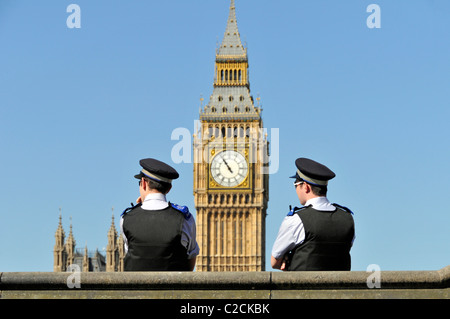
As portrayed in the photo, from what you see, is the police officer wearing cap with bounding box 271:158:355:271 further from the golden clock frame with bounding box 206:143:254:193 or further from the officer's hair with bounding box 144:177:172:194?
the golden clock frame with bounding box 206:143:254:193

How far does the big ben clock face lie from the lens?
7856cm

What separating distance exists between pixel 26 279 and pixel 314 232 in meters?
3.15

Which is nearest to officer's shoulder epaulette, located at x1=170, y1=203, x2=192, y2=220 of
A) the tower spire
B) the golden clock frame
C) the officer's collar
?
the officer's collar

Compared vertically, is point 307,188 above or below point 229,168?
above

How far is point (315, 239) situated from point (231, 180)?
67223 millimetres

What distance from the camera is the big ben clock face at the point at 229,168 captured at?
258 ft

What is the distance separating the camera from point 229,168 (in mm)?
79188

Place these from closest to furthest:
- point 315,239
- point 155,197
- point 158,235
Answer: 1. point 315,239
2. point 158,235
3. point 155,197

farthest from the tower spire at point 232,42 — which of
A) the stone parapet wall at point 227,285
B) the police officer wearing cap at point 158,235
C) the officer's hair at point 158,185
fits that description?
the stone parapet wall at point 227,285

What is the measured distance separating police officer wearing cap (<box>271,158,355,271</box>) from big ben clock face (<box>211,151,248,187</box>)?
65659 millimetres

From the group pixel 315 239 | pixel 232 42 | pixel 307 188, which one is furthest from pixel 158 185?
pixel 232 42

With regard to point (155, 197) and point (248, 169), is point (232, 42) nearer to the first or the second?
point (248, 169)

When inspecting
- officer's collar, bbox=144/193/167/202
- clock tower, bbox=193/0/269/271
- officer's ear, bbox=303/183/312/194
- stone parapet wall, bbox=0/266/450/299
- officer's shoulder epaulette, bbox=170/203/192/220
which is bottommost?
clock tower, bbox=193/0/269/271

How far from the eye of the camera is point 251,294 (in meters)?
11.2
